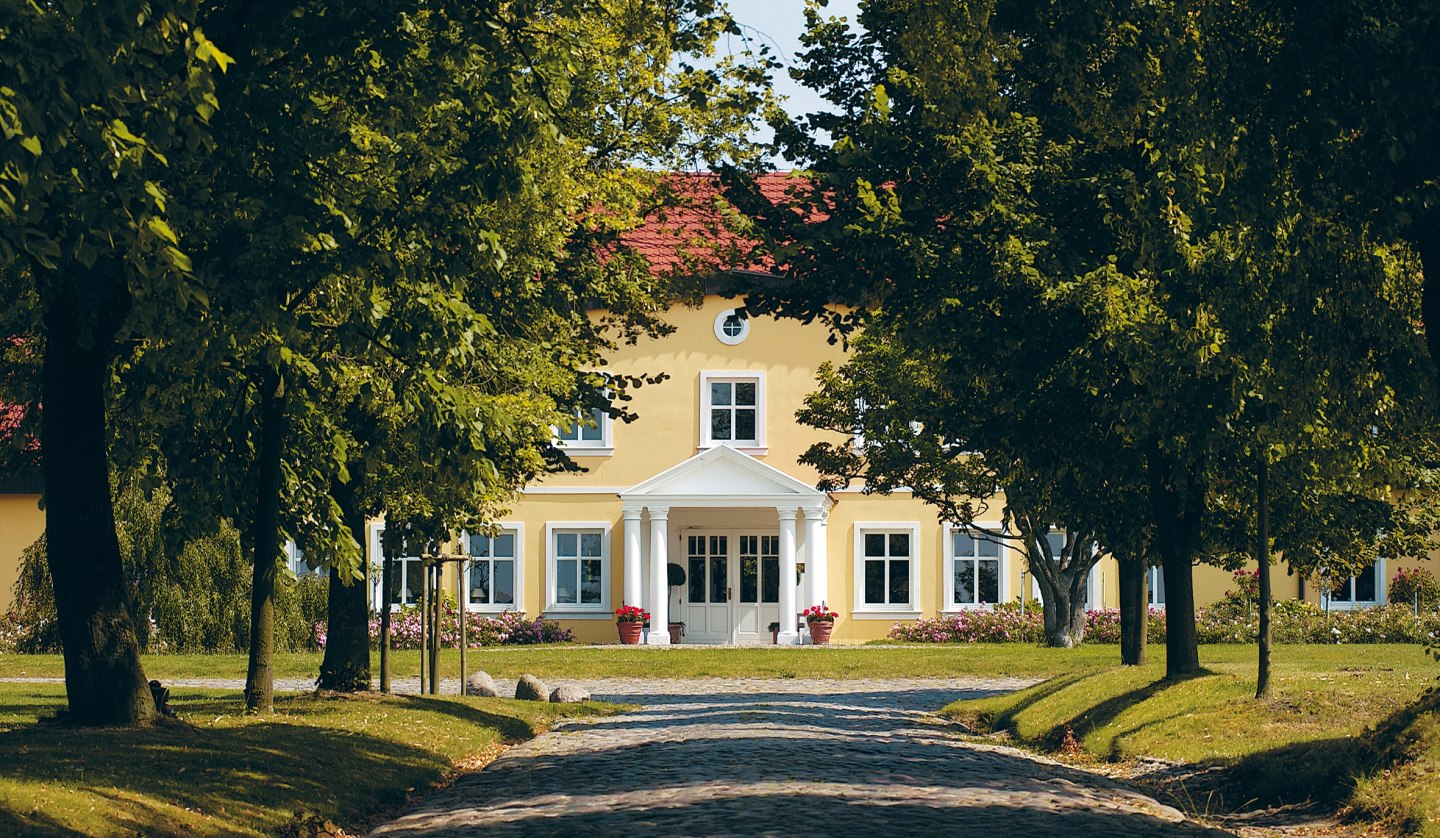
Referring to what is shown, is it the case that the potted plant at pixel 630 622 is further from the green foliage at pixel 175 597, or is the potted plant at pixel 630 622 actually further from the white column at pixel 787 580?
the green foliage at pixel 175 597

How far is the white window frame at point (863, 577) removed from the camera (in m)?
43.5

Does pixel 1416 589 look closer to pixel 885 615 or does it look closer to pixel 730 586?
pixel 885 615

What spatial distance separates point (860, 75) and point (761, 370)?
23820mm

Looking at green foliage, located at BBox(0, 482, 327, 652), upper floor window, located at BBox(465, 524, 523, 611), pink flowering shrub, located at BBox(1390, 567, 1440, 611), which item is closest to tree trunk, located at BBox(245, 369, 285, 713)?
green foliage, located at BBox(0, 482, 327, 652)

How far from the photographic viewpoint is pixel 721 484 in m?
42.0

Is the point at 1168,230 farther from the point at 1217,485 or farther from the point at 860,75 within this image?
the point at 860,75

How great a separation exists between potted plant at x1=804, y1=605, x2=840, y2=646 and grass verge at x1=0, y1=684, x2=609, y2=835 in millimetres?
22984

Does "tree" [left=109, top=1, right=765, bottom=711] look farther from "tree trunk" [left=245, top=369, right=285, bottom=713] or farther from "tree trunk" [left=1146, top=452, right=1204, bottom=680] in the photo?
"tree trunk" [left=1146, top=452, right=1204, bottom=680]

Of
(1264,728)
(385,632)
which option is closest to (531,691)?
(385,632)

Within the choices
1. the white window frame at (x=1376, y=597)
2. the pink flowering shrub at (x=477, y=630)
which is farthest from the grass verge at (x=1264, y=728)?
the white window frame at (x=1376, y=597)

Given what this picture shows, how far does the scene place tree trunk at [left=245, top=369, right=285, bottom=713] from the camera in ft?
55.8

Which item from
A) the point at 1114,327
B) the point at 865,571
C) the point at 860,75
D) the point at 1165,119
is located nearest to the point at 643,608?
the point at 865,571

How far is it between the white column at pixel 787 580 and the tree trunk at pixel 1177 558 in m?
22.1

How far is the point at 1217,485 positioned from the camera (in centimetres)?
1914
